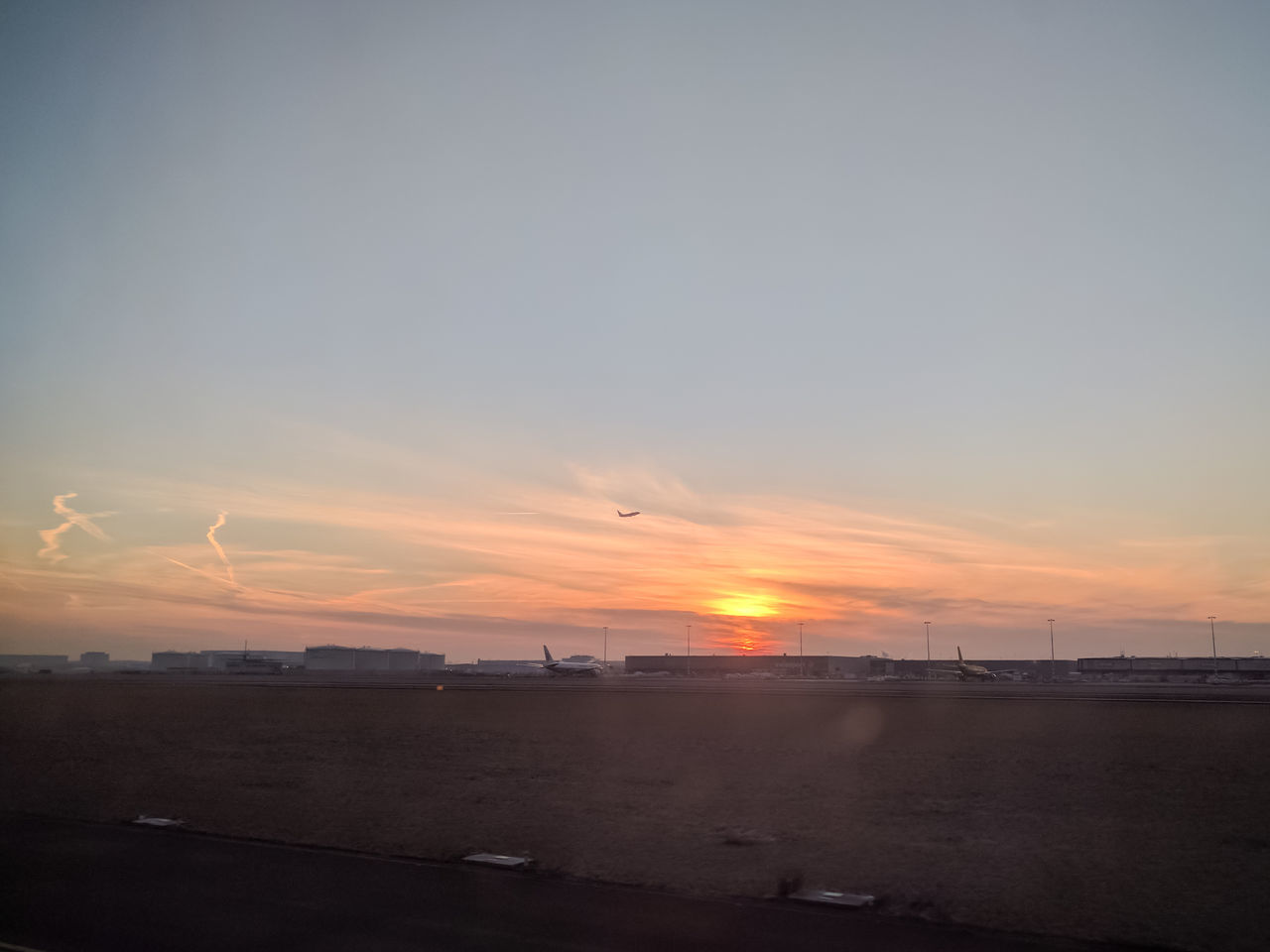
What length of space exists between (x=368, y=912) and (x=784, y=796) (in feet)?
50.7

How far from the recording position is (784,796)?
1070 inches

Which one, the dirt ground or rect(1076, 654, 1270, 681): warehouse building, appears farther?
rect(1076, 654, 1270, 681): warehouse building

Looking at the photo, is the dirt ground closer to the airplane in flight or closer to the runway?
the runway

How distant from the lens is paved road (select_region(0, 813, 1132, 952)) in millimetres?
13320

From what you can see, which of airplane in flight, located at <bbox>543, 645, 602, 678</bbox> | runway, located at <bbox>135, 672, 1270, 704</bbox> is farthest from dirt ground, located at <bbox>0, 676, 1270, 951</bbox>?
airplane in flight, located at <bbox>543, 645, 602, 678</bbox>

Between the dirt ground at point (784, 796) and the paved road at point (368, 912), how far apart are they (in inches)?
71.7

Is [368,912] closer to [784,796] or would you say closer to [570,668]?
[784,796]

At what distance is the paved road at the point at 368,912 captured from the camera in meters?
13.3

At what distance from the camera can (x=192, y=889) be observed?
1644 cm

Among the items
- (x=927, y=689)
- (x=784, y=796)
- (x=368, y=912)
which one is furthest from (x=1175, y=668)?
(x=368, y=912)

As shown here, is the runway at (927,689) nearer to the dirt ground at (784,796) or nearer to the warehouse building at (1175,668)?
the dirt ground at (784,796)

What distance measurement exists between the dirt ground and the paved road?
182 cm

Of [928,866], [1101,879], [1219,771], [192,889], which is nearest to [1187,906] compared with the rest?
[1101,879]

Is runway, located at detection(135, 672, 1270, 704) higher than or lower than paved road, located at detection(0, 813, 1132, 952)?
higher
